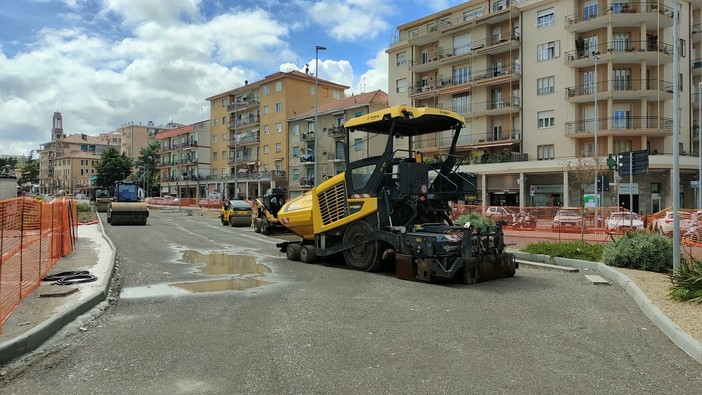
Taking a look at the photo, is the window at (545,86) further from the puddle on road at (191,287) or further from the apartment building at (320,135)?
the puddle on road at (191,287)

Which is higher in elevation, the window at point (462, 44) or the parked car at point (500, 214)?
the window at point (462, 44)

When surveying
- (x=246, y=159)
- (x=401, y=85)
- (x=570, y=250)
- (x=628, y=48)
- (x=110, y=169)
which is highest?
(x=401, y=85)

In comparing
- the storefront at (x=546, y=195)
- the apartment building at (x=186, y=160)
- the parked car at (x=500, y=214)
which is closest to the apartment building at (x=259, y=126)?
the apartment building at (x=186, y=160)

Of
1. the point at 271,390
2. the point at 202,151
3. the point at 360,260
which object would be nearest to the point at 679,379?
the point at 271,390

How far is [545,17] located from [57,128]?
169m

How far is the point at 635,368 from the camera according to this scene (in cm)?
489

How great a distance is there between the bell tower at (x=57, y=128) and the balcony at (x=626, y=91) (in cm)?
16753

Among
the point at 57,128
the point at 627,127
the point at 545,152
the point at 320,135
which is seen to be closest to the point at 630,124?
the point at 627,127

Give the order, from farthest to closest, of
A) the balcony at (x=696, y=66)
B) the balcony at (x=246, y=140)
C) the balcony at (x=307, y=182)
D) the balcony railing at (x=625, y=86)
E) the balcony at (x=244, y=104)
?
the balcony at (x=244, y=104)
the balcony at (x=246, y=140)
the balcony at (x=307, y=182)
the balcony at (x=696, y=66)
the balcony railing at (x=625, y=86)

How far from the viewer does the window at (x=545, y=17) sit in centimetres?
4384

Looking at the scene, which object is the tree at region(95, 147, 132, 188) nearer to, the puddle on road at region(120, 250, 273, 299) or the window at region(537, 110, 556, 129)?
A: the window at region(537, 110, 556, 129)

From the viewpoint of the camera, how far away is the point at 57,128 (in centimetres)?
16575

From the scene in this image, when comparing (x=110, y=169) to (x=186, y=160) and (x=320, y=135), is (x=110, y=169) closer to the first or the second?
(x=186, y=160)

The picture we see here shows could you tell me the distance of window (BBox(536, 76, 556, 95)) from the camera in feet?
144
